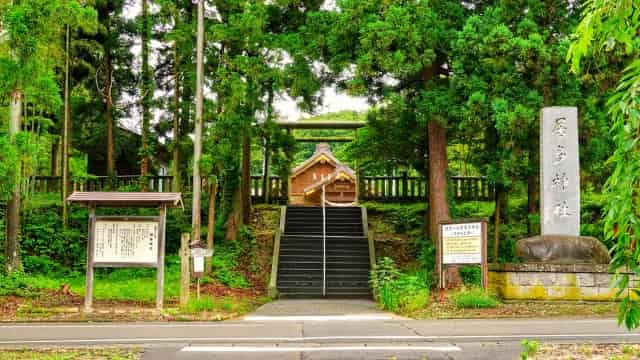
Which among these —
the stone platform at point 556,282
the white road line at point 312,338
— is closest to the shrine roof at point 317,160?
the stone platform at point 556,282

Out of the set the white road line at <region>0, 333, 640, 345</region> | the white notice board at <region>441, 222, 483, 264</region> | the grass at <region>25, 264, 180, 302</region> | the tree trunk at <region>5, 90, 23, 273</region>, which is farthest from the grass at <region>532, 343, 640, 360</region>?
the tree trunk at <region>5, 90, 23, 273</region>

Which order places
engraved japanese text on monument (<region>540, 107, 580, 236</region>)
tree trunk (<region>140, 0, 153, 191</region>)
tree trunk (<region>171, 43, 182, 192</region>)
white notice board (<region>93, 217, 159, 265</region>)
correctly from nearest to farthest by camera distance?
white notice board (<region>93, 217, 159, 265</region>) → engraved japanese text on monument (<region>540, 107, 580, 236</region>) → tree trunk (<region>171, 43, 182, 192</region>) → tree trunk (<region>140, 0, 153, 191</region>)

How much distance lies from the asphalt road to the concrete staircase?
525 cm

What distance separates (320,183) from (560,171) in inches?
518

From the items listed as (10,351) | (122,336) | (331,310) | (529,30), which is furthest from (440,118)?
(10,351)

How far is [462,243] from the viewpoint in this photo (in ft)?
42.2

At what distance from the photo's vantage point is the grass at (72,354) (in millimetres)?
7069

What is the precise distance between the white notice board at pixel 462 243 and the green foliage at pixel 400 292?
832 millimetres

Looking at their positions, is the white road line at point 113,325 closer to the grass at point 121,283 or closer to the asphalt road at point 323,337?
the asphalt road at point 323,337

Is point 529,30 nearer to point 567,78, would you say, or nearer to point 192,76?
point 567,78

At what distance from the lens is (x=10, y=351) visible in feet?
24.7

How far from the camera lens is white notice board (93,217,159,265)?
12.1m

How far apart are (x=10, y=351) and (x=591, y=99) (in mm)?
11896

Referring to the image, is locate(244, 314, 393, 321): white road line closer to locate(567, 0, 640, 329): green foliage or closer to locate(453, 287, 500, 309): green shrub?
locate(453, 287, 500, 309): green shrub
